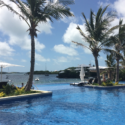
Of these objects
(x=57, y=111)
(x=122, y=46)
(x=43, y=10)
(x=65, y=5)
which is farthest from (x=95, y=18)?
(x=57, y=111)

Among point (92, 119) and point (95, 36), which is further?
point (95, 36)

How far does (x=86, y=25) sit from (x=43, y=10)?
7275mm

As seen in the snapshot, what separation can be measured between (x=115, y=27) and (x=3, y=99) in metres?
13.2

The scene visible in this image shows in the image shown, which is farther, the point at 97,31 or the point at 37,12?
the point at 97,31

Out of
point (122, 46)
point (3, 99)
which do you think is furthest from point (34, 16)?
point (122, 46)

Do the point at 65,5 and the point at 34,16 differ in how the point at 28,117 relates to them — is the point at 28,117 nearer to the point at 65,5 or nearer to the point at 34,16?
the point at 34,16

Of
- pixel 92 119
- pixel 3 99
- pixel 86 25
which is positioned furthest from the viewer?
pixel 86 25

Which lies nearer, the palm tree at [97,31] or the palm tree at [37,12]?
the palm tree at [37,12]

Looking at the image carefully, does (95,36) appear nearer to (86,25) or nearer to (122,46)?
(86,25)

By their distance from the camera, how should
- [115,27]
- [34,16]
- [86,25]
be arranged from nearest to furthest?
1. [34,16]
2. [115,27]
3. [86,25]

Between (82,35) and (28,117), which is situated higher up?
(82,35)

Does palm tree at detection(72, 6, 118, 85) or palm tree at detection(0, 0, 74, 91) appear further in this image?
palm tree at detection(72, 6, 118, 85)

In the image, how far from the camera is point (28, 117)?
6.48 m

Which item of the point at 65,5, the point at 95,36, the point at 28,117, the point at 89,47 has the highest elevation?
the point at 65,5
